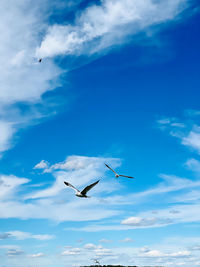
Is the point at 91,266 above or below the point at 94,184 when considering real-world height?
below

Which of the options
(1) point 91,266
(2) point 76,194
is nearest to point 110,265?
(1) point 91,266

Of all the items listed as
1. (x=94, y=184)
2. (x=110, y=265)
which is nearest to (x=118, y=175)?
(x=94, y=184)

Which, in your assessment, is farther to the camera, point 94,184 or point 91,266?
point 91,266

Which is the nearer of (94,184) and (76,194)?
(94,184)

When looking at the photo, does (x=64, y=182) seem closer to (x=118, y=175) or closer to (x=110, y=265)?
(x=118, y=175)

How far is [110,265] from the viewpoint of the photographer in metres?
97.8

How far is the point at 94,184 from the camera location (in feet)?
277

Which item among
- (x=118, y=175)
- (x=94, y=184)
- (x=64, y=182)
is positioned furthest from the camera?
(x=64, y=182)

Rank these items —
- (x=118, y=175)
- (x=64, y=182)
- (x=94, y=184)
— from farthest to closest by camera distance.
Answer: (x=64, y=182) < (x=118, y=175) < (x=94, y=184)

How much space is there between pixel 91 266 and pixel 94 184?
100 feet

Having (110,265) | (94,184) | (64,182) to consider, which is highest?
(64,182)

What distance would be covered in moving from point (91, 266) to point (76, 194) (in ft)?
77.9

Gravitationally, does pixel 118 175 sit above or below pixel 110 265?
above

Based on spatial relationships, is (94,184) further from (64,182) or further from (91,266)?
(91,266)
